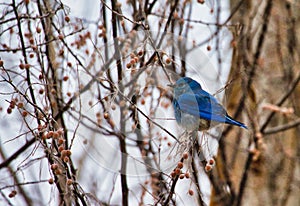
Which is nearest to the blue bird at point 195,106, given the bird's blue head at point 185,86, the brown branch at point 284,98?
the bird's blue head at point 185,86

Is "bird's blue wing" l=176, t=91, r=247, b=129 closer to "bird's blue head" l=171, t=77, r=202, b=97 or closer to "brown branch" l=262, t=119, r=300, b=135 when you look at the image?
"bird's blue head" l=171, t=77, r=202, b=97

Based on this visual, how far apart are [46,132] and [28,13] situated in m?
1.18

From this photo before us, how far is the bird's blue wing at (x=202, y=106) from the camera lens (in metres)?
3.15

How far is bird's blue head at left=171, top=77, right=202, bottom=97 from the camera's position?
10.5 ft

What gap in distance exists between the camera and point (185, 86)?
3232 mm

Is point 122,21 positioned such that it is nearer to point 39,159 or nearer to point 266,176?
point 39,159

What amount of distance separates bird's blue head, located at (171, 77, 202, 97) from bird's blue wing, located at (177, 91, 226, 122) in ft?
0.08

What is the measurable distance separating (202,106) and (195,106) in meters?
0.07

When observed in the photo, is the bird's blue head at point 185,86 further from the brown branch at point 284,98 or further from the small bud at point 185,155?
the brown branch at point 284,98

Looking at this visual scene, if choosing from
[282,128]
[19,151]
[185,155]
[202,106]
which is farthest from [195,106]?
[282,128]

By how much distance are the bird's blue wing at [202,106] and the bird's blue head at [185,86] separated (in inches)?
1.0

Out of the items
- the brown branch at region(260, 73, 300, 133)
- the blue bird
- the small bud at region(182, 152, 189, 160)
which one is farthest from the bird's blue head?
the brown branch at region(260, 73, 300, 133)

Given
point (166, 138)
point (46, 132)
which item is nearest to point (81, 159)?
point (166, 138)

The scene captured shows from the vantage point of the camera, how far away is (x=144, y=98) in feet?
11.2
